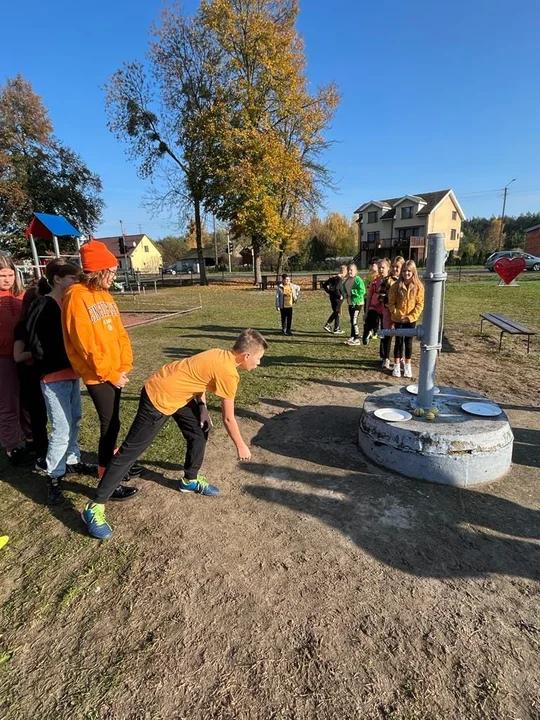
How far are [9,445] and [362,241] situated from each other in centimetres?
6265

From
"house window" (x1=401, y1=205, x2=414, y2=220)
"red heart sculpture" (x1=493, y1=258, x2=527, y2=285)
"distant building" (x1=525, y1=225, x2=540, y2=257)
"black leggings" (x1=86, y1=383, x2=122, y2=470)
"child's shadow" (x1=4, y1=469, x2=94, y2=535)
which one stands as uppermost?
"house window" (x1=401, y1=205, x2=414, y2=220)

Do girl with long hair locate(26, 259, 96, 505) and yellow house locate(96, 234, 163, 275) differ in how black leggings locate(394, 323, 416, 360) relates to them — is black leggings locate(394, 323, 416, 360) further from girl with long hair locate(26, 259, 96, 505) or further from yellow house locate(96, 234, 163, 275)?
yellow house locate(96, 234, 163, 275)

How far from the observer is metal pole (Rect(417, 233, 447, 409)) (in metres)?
3.58

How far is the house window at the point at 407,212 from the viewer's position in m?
56.6

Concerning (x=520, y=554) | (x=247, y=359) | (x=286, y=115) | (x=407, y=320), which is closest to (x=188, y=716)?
(x=247, y=359)

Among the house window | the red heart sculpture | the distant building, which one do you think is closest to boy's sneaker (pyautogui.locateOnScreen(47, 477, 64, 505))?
the red heart sculpture

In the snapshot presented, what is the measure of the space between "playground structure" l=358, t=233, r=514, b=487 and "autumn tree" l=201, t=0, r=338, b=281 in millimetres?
22733

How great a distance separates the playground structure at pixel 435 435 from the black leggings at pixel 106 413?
224 centimetres

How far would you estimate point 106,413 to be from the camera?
3.09 metres

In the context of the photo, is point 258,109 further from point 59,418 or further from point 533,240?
point 533,240

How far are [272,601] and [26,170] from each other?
35.8 meters

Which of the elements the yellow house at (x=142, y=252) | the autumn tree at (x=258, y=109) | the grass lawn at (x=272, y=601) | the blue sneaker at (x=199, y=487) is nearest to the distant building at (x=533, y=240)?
the autumn tree at (x=258, y=109)

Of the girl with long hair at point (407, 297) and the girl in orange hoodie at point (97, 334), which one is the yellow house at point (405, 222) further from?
the girl in orange hoodie at point (97, 334)

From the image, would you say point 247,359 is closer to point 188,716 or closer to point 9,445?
point 188,716
